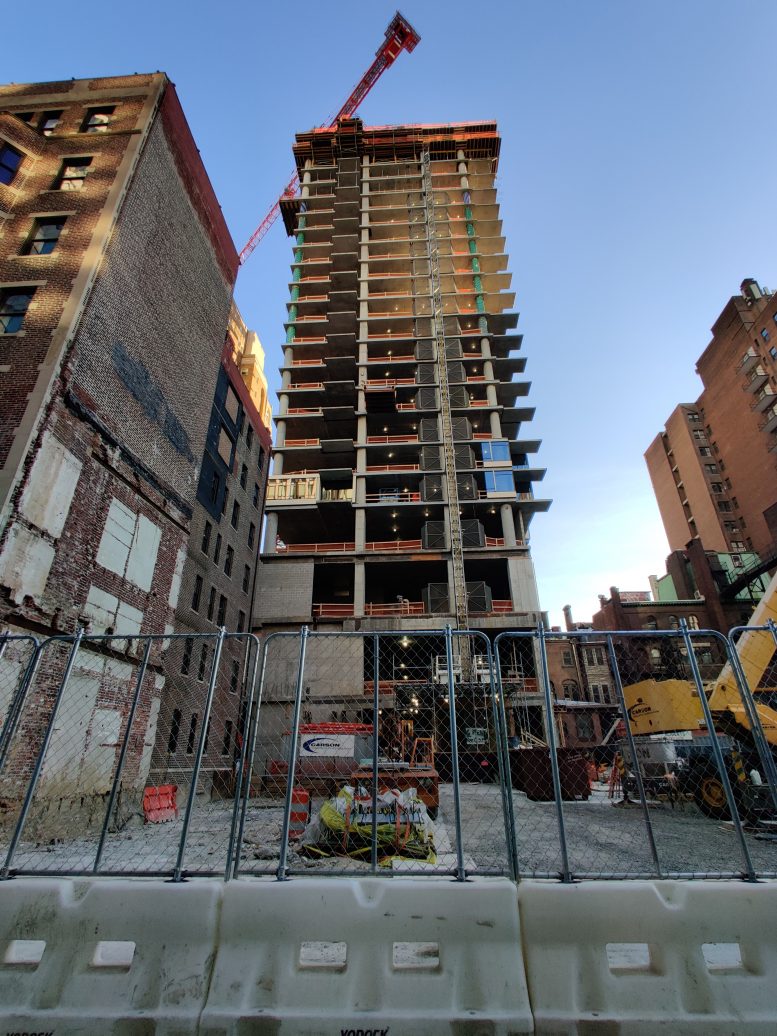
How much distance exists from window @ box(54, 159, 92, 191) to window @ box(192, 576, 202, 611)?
17.3 metres

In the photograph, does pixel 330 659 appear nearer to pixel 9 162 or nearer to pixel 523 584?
pixel 523 584

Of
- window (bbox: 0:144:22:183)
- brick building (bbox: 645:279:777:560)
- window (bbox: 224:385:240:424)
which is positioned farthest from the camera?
brick building (bbox: 645:279:777:560)

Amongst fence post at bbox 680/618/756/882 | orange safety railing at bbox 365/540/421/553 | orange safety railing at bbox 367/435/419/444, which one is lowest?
fence post at bbox 680/618/756/882

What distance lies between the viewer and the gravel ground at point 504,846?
8.14 m

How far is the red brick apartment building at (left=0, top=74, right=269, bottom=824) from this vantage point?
13.7m

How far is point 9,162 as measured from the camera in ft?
66.2

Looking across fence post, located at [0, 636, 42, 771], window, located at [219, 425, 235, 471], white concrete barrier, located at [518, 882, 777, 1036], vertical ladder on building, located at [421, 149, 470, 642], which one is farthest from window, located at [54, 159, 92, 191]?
vertical ladder on building, located at [421, 149, 470, 642]

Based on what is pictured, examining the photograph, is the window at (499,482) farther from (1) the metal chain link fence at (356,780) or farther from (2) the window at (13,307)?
(2) the window at (13,307)

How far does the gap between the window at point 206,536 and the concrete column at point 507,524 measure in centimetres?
1989

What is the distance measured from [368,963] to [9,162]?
28542 mm

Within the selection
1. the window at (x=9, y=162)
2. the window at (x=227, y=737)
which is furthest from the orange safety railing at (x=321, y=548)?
the window at (x=9, y=162)

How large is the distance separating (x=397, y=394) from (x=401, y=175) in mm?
29962

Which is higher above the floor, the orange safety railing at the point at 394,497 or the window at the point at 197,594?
the orange safety railing at the point at 394,497

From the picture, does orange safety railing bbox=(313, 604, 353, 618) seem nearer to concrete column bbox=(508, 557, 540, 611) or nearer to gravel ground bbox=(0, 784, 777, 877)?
concrete column bbox=(508, 557, 540, 611)
